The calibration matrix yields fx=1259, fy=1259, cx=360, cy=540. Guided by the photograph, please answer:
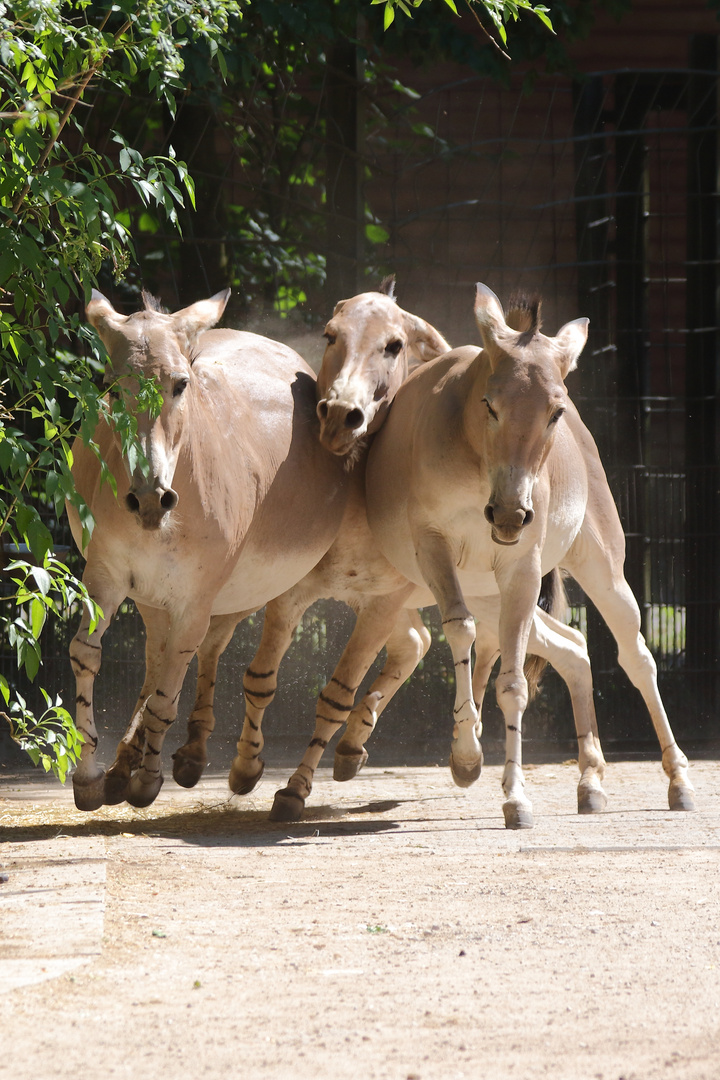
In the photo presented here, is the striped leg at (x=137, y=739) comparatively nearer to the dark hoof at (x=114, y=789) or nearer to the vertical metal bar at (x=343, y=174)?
the dark hoof at (x=114, y=789)

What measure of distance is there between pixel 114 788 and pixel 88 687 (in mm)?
621

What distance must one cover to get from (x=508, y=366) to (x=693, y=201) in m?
5.66

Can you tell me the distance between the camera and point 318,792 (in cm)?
744

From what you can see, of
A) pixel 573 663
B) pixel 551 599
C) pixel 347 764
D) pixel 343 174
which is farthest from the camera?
pixel 343 174

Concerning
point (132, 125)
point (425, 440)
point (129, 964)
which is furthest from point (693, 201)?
point (129, 964)

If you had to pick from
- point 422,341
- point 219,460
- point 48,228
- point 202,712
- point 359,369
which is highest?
point 48,228

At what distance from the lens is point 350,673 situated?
652 cm

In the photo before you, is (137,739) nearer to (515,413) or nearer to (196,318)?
(196,318)

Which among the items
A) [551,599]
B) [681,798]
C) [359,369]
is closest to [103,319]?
[359,369]

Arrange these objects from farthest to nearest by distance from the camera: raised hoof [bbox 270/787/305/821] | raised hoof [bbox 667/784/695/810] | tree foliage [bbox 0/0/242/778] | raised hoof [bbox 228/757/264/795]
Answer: raised hoof [bbox 228/757/264/795] → raised hoof [bbox 667/784/695/810] → raised hoof [bbox 270/787/305/821] → tree foliage [bbox 0/0/242/778]

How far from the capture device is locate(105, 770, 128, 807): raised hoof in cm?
576

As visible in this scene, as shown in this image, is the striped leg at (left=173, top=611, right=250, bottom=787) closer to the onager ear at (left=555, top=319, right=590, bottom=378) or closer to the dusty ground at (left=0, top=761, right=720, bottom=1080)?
the dusty ground at (left=0, top=761, right=720, bottom=1080)

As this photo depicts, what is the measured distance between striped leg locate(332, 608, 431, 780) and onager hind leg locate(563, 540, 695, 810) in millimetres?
1008

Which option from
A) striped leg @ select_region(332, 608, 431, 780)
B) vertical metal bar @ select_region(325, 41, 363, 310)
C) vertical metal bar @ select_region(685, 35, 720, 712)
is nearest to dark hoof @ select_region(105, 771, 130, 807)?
striped leg @ select_region(332, 608, 431, 780)
